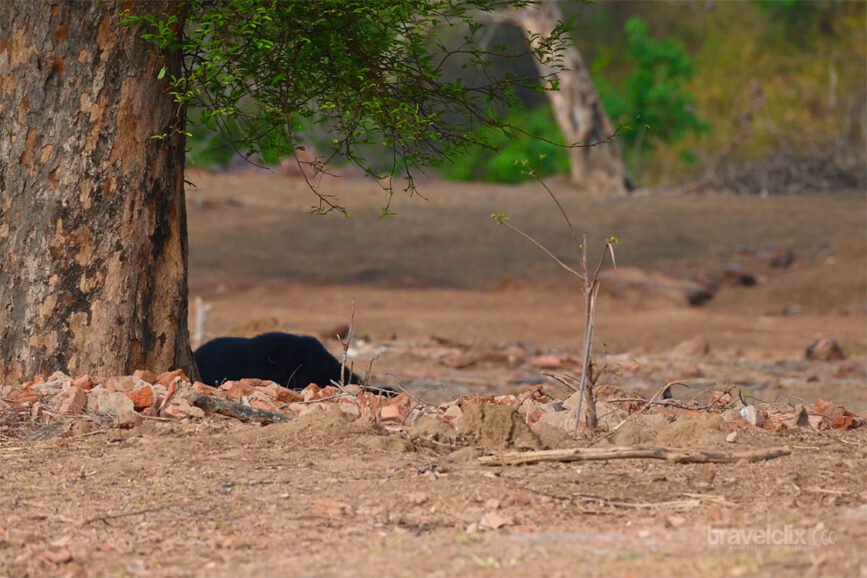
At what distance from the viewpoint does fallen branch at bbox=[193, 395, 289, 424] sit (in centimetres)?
551

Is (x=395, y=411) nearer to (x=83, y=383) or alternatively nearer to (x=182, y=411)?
(x=182, y=411)

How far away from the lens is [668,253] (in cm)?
1914

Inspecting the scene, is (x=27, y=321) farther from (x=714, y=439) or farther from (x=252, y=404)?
(x=714, y=439)

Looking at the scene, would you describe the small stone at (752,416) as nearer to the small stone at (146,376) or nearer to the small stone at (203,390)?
the small stone at (203,390)

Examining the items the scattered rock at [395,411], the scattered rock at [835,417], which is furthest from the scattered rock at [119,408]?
the scattered rock at [835,417]

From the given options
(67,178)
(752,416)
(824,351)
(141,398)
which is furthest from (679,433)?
(824,351)

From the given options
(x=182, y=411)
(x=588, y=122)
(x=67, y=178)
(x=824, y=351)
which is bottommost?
(x=824, y=351)

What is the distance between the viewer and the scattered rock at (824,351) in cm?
1211

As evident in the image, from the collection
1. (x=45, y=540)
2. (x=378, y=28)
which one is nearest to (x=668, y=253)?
(x=378, y=28)

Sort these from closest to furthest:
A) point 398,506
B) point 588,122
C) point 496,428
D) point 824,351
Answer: point 398,506
point 496,428
point 824,351
point 588,122

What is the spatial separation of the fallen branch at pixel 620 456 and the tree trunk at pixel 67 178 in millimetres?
2253

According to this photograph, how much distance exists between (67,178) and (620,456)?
2.88 m

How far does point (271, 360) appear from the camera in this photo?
7613 mm

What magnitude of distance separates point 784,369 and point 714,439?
6.81 metres
